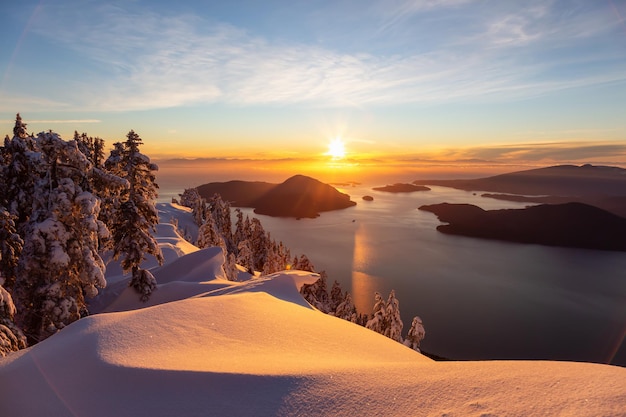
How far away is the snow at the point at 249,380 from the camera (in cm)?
436

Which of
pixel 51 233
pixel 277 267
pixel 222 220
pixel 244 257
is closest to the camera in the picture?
pixel 51 233

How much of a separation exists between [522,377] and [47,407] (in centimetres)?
733

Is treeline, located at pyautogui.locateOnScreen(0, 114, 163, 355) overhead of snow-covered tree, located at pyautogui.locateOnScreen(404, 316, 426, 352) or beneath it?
overhead

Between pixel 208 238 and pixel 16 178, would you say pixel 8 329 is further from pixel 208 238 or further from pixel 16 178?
pixel 208 238

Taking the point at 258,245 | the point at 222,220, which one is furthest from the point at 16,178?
the point at 222,220

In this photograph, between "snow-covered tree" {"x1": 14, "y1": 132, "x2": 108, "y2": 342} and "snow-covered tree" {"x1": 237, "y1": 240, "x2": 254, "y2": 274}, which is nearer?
"snow-covered tree" {"x1": 14, "y1": 132, "x2": 108, "y2": 342}

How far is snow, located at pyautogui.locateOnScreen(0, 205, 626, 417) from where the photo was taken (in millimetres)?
4359

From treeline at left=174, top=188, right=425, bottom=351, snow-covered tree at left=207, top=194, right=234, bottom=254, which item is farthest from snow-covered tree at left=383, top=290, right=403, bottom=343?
snow-covered tree at left=207, top=194, right=234, bottom=254

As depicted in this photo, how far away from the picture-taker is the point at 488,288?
93.8m

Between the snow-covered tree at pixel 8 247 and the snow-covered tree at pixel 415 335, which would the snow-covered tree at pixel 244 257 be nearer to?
the snow-covered tree at pixel 415 335

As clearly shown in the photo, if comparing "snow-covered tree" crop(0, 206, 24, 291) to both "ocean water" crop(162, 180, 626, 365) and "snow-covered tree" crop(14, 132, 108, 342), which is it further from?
"ocean water" crop(162, 180, 626, 365)

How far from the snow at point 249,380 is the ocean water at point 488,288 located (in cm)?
6386

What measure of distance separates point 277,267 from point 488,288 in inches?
2626

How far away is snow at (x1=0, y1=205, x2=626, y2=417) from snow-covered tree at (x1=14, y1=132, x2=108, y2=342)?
7269 mm
